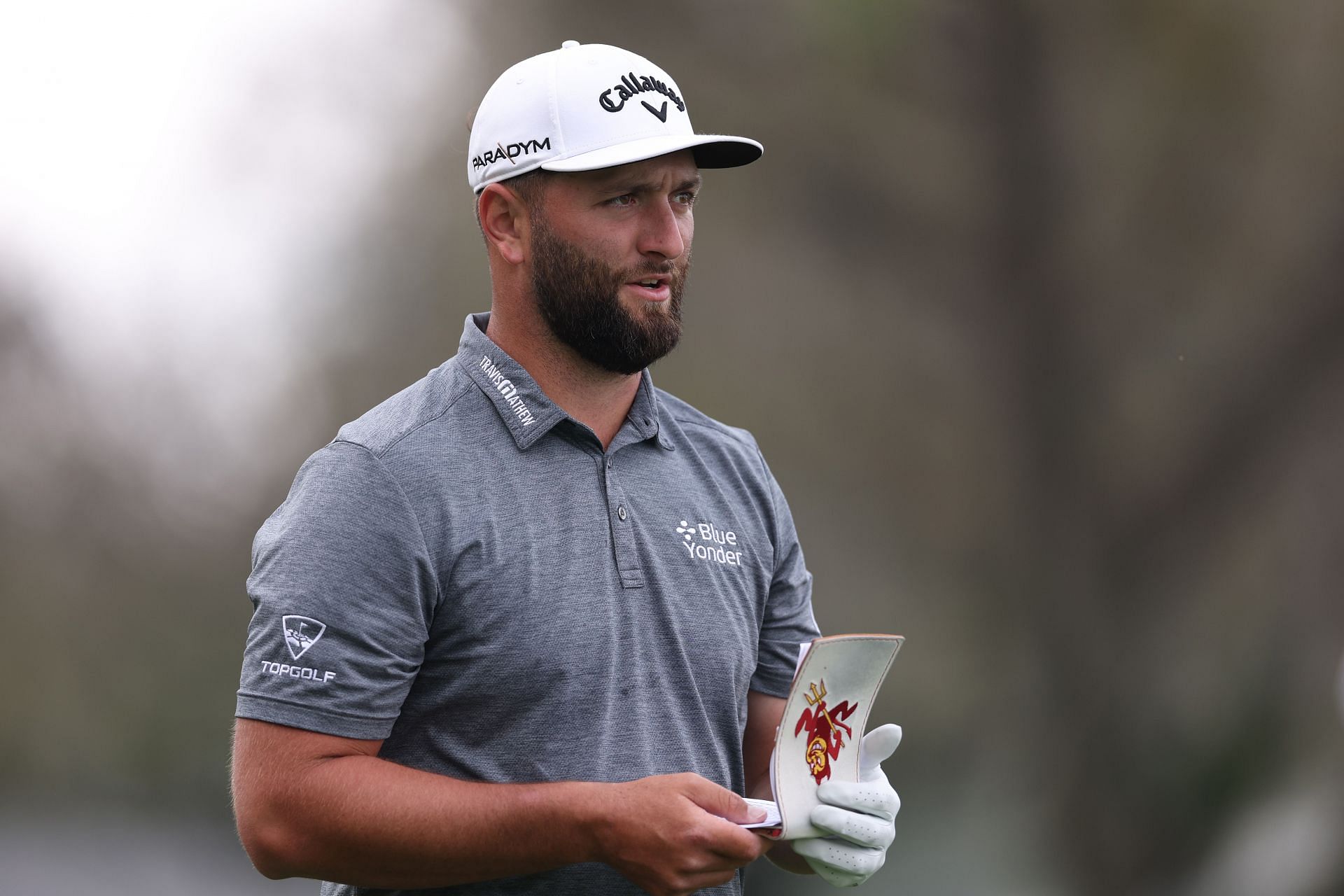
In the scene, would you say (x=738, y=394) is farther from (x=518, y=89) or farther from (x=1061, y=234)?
(x=518, y=89)

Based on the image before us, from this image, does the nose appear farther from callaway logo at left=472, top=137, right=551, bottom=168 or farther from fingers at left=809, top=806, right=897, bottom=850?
fingers at left=809, top=806, right=897, bottom=850

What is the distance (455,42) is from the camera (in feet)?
11.2

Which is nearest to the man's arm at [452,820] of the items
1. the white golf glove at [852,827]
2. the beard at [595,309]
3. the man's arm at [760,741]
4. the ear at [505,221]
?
the white golf glove at [852,827]

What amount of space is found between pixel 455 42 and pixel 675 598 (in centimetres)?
241

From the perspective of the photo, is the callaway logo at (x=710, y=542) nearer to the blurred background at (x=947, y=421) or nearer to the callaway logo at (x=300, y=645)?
the callaway logo at (x=300, y=645)

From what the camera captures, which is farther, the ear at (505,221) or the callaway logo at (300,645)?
the ear at (505,221)

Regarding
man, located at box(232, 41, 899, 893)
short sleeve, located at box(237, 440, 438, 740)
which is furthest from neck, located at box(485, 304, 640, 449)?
short sleeve, located at box(237, 440, 438, 740)

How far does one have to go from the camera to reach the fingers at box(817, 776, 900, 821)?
139 cm

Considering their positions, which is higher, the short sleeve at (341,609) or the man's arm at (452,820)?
the short sleeve at (341,609)

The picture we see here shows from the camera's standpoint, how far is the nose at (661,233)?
4.99ft

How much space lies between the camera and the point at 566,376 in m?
1.54

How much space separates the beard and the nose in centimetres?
2

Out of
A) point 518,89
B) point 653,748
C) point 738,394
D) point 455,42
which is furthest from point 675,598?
point 455,42

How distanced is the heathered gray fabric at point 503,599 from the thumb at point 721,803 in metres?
0.15
